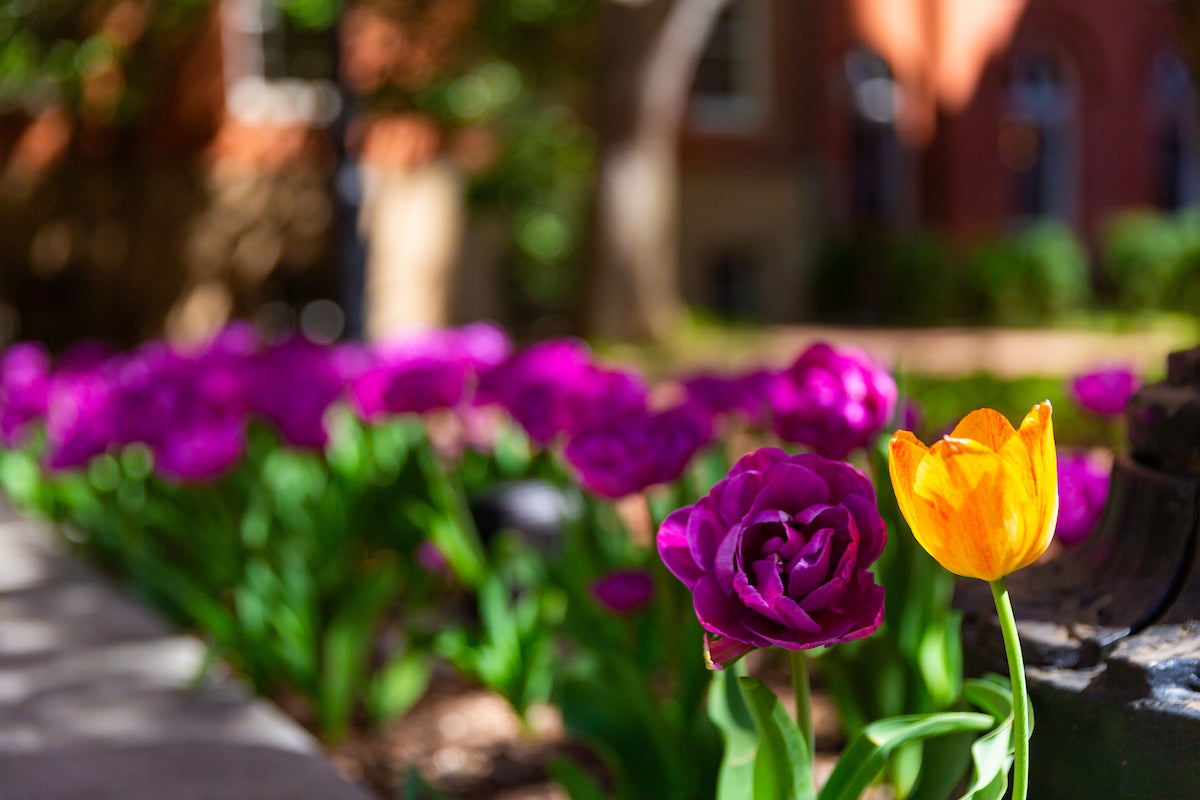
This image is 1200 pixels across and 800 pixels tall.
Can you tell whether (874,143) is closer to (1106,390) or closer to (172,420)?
(1106,390)

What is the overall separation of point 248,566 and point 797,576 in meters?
2.20

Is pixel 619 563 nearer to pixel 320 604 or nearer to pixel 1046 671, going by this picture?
pixel 320 604

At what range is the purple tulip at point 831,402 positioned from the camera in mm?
2035

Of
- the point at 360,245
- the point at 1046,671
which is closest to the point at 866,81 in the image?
the point at 360,245

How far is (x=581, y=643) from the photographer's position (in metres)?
2.60

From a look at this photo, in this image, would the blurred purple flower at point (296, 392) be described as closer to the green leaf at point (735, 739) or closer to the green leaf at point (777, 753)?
the green leaf at point (735, 739)

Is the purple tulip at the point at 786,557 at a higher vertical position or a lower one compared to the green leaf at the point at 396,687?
higher

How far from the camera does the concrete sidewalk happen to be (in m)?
2.38

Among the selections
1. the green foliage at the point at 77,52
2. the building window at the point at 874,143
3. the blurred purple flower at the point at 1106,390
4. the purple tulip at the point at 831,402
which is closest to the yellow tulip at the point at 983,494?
the purple tulip at the point at 831,402

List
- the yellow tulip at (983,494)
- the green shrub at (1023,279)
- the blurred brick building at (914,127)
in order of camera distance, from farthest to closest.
A: the blurred brick building at (914,127), the green shrub at (1023,279), the yellow tulip at (983,494)

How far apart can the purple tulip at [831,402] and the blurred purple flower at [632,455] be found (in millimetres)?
178

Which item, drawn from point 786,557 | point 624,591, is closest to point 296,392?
point 624,591

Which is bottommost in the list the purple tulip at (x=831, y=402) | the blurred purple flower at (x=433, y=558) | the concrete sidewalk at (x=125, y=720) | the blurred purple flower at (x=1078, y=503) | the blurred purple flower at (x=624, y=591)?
the concrete sidewalk at (x=125, y=720)

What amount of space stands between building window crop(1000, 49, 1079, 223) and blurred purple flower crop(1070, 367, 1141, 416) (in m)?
17.4
